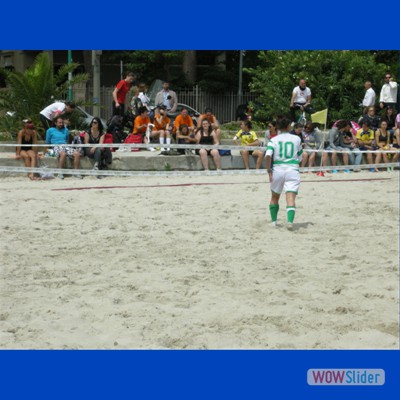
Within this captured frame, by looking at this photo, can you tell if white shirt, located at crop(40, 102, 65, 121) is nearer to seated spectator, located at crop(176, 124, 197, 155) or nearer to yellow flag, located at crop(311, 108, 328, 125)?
seated spectator, located at crop(176, 124, 197, 155)

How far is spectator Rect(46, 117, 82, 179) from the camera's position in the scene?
43.8ft

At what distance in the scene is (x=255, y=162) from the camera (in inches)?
557

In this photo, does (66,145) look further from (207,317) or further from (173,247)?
(207,317)

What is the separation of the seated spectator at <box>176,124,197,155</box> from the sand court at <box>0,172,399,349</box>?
2.95 metres

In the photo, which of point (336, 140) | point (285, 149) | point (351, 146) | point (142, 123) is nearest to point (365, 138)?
point (351, 146)

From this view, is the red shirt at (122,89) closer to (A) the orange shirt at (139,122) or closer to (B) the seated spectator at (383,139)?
(A) the orange shirt at (139,122)

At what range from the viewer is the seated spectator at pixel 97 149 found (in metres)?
13.4

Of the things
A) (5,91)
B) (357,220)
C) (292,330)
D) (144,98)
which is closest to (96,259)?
(292,330)

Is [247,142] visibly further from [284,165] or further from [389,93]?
[284,165]

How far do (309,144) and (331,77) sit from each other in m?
4.23

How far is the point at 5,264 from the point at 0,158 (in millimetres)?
7457

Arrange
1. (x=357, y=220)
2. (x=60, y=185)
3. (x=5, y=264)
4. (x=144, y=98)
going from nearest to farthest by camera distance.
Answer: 1. (x=5, y=264)
2. (x=357, y=220)
3. (x=60, y=185)
4. (x=144, y=98)

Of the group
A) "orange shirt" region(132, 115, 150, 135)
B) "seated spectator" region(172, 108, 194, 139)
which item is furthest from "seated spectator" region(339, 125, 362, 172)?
"orange shirt" region(132, 115, 150, 135)

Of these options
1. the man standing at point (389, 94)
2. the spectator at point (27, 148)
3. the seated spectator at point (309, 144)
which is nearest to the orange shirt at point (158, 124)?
the spectator at point (27, 148)
